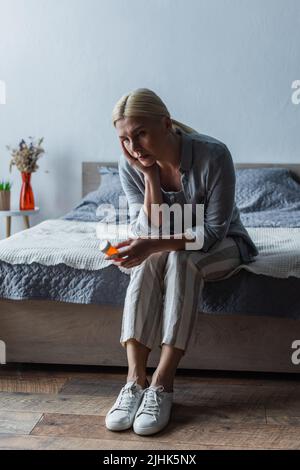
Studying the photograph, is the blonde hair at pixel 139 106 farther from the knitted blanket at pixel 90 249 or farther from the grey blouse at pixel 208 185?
the knitted blanket at pixel 90 249

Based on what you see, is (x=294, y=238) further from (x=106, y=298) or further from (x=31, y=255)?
(x=31, y=255)

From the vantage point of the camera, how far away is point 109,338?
1.98 meters

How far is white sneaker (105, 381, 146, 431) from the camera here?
5.21ft

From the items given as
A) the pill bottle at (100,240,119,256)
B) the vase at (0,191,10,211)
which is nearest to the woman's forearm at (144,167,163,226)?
the pill bottle at (100,240,119,256)

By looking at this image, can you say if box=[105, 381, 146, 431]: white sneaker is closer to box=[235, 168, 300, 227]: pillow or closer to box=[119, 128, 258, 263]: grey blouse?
box=[119, 128, 258, 263]: grey blouse

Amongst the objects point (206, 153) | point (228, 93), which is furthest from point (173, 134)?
point (228, 93)

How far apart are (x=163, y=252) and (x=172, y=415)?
47cm

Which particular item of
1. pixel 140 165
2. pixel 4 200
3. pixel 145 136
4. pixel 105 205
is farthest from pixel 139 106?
pixel 4 200

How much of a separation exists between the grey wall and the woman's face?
5.97 feet

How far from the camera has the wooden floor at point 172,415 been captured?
154 centimetres

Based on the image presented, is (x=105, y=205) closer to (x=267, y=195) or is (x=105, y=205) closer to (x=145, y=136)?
(x=267, y=195)

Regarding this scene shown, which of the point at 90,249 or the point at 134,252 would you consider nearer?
the point at 134,252

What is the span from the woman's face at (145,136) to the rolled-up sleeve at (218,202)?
17cm
